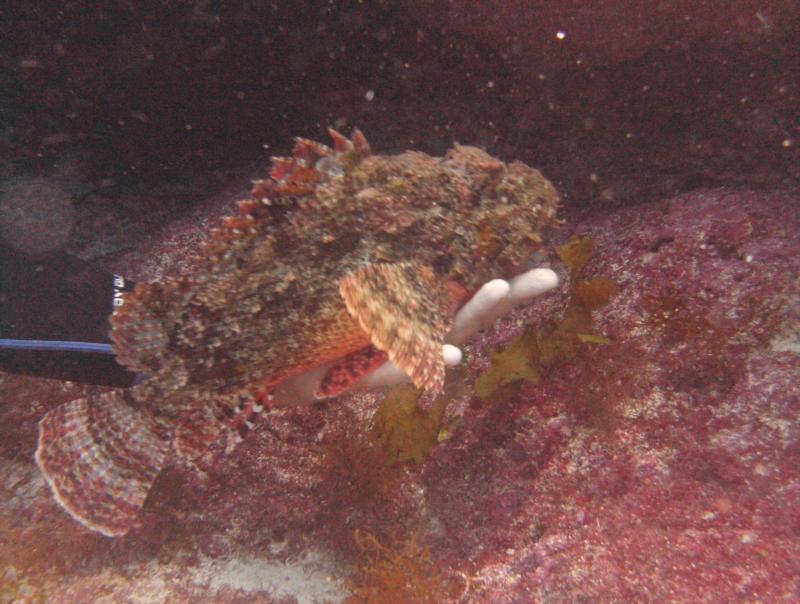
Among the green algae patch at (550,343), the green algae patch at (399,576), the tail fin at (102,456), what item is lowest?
the green algae patch at (399,576)

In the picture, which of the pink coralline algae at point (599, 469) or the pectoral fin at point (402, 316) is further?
the pectoral fin at point (402, 316)

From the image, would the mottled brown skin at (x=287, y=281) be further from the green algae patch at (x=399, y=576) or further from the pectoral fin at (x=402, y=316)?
the green algae patch at (x=399, y=576)

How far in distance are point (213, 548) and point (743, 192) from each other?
18.3 ft

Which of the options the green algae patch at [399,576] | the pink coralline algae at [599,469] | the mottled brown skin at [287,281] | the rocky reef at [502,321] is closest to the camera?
the pink coralline algae at [599,469]

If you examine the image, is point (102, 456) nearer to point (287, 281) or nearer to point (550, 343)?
point (287, 281)

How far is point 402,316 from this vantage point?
125 inches

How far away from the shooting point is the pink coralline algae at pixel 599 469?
2.69 meters

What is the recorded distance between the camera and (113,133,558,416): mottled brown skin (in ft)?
11.4

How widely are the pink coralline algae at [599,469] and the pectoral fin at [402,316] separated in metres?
0.88

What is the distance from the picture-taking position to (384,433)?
3967 millimetres

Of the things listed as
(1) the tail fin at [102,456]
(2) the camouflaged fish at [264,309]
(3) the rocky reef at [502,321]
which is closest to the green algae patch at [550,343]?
(3) the rocky reef at [502,321]

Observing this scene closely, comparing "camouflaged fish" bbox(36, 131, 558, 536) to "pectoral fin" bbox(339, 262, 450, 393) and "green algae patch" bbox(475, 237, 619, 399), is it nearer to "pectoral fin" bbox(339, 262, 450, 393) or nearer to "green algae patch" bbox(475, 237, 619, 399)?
"pectoral fin" bbox(339, 262, 450, 393)

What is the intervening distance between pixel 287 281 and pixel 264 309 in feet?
0.88

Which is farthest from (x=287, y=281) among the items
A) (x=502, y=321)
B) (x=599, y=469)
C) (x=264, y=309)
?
(x=599, y=469)
